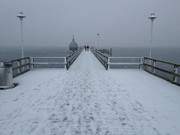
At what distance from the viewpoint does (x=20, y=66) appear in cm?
1223

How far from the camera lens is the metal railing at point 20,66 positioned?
11406mm

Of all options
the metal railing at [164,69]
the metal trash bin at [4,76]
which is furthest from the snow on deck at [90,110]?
the metal railing at [164,69]

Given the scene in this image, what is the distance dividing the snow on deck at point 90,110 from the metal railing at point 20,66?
319 centimetres

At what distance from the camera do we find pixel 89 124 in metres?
Result: 4.69

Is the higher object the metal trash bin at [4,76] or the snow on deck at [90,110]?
the metal trash bin at [4,76]

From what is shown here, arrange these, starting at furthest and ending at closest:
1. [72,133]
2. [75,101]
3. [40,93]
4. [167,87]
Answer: [167,87] → [40,93] → [75,101] → [72,133]

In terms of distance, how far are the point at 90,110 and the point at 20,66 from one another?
7963mm

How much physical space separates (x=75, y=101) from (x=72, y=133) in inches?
88.7

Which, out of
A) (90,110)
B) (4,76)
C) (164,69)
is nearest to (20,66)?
(4,76)

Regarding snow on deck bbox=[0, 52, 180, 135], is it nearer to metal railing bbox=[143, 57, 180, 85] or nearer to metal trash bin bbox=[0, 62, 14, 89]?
metal trash bin bbox=[0, 62, 14, 89]

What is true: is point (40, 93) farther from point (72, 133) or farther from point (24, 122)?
point (72, 133)

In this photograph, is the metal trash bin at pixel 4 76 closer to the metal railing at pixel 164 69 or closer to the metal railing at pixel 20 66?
the metal railing at pixel 20 66

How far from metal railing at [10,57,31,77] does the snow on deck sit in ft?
10.5

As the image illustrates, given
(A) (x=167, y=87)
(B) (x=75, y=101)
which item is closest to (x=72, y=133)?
(B) (x=75, y=101)
